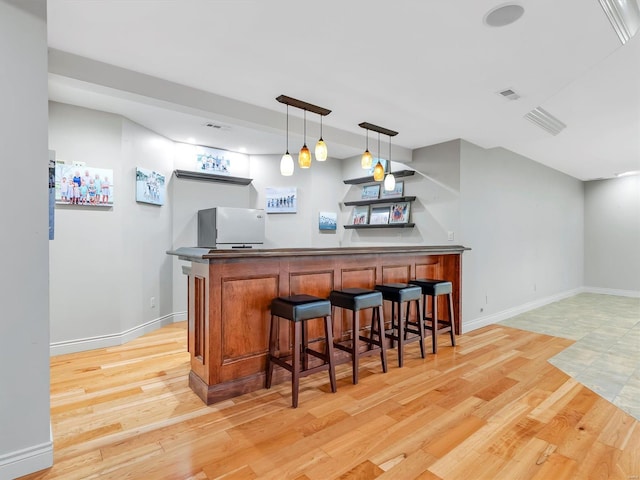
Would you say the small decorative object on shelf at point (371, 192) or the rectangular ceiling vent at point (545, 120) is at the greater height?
the rectangular ceiling vent at point (545, 120)

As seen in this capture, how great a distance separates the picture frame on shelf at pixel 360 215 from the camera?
19.0ft

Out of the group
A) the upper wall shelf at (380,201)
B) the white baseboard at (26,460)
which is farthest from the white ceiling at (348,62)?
the white baseboard at (26,460)

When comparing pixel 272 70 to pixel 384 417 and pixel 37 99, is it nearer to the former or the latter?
pixel 37 99

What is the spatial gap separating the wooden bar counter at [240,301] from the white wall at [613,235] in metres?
7.27

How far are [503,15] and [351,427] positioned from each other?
2.66m

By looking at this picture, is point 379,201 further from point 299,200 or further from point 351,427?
point 351,427

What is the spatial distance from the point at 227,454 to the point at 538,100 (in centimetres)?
385

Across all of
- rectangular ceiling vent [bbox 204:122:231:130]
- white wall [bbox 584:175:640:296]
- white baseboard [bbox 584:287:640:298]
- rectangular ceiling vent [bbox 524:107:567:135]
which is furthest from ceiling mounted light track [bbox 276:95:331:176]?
white baseboard [bbox 584:287:640:298]

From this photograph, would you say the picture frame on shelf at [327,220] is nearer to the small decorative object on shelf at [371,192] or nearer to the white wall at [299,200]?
the white wall at [299,200]

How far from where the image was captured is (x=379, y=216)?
554cm

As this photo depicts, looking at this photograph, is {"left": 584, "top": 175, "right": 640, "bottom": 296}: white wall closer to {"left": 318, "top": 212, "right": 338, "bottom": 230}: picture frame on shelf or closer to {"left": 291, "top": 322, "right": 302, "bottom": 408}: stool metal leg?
{"left": 318, "top": 212, "right": 338, "bottom": 230}: picture frame on shelf

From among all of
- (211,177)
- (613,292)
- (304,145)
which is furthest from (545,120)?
(613,292)

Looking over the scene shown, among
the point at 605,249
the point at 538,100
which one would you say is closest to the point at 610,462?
the point at 538,100

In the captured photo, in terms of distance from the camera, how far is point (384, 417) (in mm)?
2305
